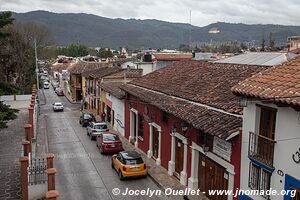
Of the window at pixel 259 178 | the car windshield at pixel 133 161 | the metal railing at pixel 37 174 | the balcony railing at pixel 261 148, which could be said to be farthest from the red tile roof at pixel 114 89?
the balcony railing at pixel 261 148

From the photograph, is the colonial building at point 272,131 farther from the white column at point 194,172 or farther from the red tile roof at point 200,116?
the white column at point 194,172

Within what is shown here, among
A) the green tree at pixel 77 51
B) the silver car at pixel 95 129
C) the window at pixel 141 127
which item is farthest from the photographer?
the green tree at pixel 77 51

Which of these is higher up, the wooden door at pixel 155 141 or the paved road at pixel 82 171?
the wooden door at pixel 155 141

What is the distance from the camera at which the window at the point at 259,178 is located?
12688 mm

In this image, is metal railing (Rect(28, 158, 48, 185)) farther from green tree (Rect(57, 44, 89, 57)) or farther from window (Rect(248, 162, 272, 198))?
green tree (Rect(57, 44, 89, 57))

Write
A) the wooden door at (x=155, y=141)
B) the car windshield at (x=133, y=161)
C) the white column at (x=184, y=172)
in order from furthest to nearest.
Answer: the wooden door at (x=155, y=141), the car windshield at (x=133, y=161), the white column at (x=184, y=172)

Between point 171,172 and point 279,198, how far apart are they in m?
9.46

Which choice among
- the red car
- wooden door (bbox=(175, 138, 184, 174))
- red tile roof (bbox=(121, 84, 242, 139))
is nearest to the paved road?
the red car

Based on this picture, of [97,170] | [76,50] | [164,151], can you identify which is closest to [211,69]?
[164,151]

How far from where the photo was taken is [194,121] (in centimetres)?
1614

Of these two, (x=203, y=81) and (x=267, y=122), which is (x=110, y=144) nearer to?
(x=203, y=81)

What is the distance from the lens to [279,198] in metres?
12.1

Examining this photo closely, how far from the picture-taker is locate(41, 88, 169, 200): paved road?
18.7 metres

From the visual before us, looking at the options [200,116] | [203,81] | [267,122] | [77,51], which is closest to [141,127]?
[203,81]
